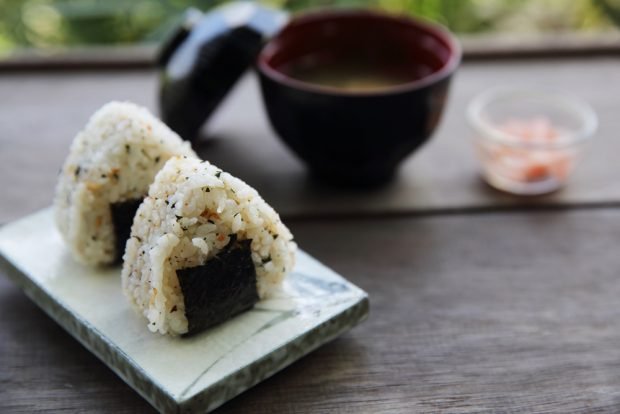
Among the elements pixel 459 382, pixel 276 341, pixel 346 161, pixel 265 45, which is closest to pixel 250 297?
pixel 276 341

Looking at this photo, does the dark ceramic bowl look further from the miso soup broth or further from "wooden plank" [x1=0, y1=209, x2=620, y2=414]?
"wooden plank" [x1=0, y1=209, x2=620, y2=414]

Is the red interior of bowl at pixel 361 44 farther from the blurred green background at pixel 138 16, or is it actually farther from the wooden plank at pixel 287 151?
A: the blurred green background at pixel 138 16

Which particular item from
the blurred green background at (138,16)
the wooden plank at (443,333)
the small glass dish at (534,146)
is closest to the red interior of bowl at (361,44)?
the small glass dish at (534,146)

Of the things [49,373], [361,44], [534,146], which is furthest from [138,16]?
[49,373]

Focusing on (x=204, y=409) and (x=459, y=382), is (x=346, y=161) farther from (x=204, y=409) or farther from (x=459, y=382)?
(x=204, y=409)

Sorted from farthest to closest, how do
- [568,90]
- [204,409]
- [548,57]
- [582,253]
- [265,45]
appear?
[548,57], [568,90], [265,45], [582,253], [204,409]

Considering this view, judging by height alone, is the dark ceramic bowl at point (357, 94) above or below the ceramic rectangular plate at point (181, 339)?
above

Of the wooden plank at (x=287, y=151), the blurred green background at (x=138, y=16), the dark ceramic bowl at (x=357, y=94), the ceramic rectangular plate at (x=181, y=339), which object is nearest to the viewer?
the ceramic rectangular plate at (x=181, y=339)
